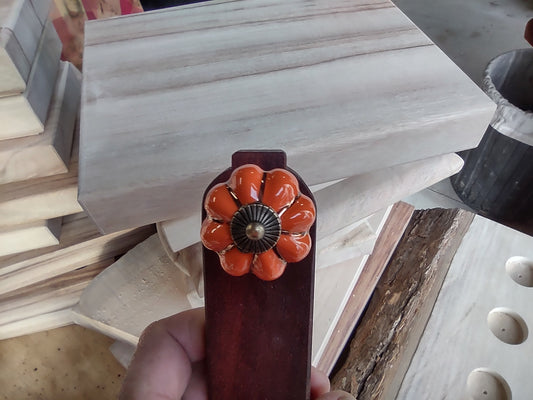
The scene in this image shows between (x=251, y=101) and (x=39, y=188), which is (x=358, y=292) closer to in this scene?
(x=251, y=101)

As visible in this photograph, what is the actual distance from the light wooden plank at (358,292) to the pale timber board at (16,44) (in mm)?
437

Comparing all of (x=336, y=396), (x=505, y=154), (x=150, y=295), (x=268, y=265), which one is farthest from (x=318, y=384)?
(x=505, y=154)

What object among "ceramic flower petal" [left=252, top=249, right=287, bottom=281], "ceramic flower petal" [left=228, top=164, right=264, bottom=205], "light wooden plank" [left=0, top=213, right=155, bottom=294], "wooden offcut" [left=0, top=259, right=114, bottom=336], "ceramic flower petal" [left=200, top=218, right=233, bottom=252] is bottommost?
"wooden offcut" [left=0, top=259, right=114, bottom=336]

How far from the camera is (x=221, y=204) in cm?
31

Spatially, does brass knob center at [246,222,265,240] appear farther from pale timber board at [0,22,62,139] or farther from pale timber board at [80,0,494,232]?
pale timber board at [0,22,62,139]

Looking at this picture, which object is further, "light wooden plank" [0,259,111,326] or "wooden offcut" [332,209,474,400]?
"light wooden plank" [0,259,111,326]

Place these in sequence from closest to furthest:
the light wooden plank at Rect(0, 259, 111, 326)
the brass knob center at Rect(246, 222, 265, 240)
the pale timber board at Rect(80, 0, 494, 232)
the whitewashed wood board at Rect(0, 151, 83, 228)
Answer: the brass knob center at Rect(246, 222, 265, 240)
the pale timber board at Rect(80, 0, 494, 232)
the whitewashed wood board at Rect(0, 151, 83, 228)
the light wooden plank at Rect(0, 259, 111, 326)

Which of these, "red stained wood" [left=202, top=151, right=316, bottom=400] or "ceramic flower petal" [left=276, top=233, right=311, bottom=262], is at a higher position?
"ceramic flower petal" [left=276, top=233, right=311, bottom=262]

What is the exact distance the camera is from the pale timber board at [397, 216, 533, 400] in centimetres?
54

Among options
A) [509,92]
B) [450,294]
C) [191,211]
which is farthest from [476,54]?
[191,211]

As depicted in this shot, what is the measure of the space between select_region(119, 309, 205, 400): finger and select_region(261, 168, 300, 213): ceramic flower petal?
0.17m

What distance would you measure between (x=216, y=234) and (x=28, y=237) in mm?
352

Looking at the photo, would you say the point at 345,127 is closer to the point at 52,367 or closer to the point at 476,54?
the point at 52,367

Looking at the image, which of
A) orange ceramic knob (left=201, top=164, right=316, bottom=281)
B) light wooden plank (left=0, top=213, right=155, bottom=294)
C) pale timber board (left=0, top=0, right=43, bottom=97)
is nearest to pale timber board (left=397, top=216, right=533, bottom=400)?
orange ceramic knob (left=201, top=164, right=316, bottom=281)
